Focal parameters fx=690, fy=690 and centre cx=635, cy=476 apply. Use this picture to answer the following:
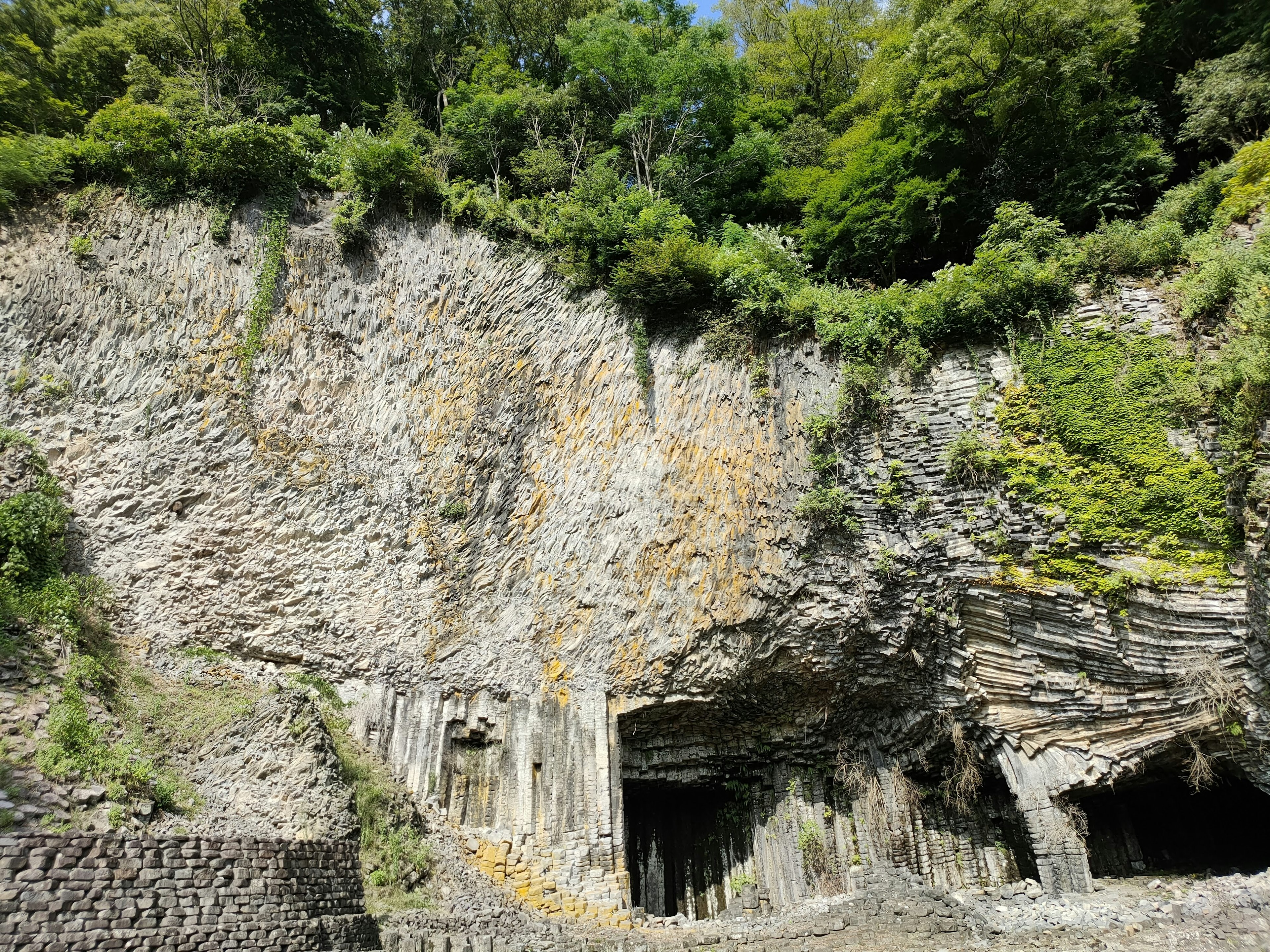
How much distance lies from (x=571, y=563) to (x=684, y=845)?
7081 mm

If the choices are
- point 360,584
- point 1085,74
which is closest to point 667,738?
point 360,584

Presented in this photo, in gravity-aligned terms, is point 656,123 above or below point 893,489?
above

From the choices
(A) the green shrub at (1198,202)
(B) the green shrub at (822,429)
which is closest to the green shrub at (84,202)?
(B) the green shrub at (822,429)

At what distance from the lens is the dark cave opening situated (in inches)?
519

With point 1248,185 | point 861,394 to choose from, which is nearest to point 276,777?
point 861,394

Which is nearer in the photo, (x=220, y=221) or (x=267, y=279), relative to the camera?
(x=267, y=279)

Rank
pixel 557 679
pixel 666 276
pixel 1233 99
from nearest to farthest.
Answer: pixel 1233 99
pixel 557 679
pixel 666 276

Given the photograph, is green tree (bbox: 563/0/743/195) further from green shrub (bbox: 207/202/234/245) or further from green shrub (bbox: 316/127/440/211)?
green shrub (bbox: 207/202/234/245)

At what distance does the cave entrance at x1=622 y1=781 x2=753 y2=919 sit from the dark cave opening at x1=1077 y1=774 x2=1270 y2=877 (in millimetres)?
6849

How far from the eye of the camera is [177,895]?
7.62 meters

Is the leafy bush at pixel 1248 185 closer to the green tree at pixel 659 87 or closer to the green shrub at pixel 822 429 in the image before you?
the green shrub at pixel 822 429

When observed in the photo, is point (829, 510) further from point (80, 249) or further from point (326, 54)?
point (326, 54)

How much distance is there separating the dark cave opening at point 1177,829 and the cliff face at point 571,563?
9.1 inches

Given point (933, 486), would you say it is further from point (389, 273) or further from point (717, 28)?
point (717, 28)
